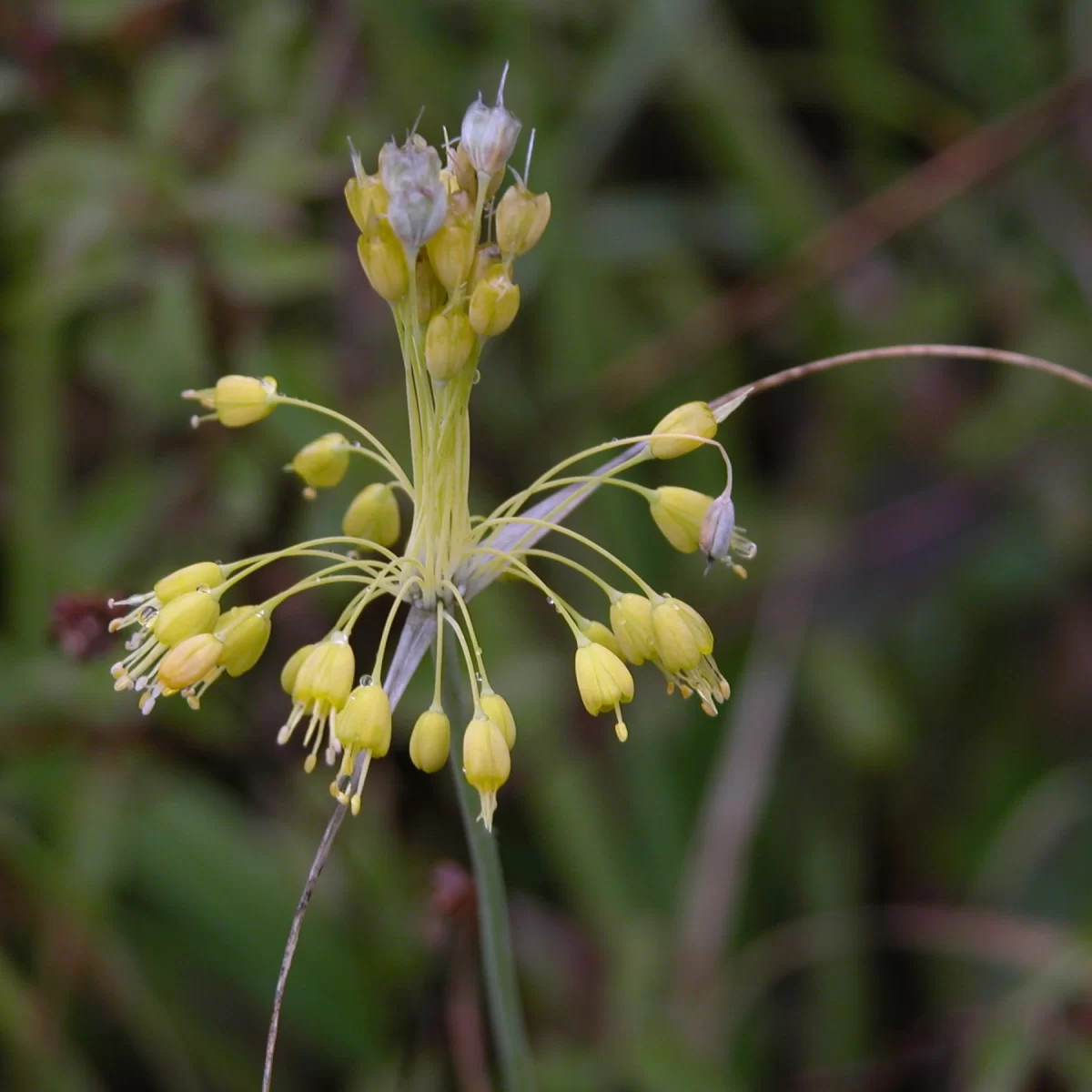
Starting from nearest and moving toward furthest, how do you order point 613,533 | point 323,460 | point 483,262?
1. point 483,262
2. point 323,460
3. point 613,533

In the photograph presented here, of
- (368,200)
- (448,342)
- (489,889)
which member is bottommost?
(489,889)

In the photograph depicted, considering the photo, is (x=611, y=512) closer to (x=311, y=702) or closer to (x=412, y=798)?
(x=412, y=798)

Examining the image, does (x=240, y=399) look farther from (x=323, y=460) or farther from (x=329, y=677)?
(x=329, y=677)

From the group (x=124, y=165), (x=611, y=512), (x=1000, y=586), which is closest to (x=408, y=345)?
(x=124, y=165)

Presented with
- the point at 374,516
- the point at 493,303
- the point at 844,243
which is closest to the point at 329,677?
the point at 374,516

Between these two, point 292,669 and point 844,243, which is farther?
point 844,243

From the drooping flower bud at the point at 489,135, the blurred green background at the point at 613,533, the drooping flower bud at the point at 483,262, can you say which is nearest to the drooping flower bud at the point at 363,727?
the drooping flower bud at the point at 483,262
